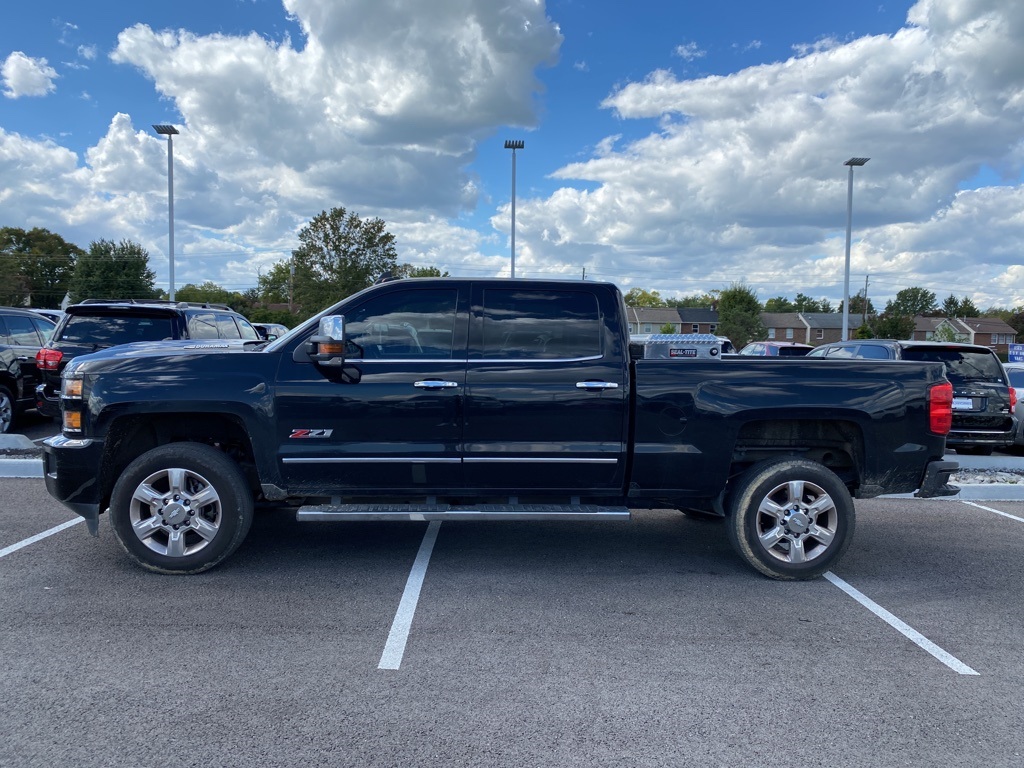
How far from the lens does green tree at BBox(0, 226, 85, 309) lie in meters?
72.7

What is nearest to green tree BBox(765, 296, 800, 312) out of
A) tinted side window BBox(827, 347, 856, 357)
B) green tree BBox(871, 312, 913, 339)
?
green tree BBox(871, 312, 913, 339)

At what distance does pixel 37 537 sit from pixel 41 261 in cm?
8155

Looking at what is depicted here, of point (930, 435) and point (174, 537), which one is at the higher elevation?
point (930, 435)

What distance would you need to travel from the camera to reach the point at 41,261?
74.4 meters

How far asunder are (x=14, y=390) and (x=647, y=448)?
31.1 feet

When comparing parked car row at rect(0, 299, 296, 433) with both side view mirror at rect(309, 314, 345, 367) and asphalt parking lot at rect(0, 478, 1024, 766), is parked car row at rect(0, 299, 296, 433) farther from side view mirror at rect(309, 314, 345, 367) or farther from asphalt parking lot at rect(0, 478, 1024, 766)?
side view mirror at rect(309, 314, 345, 367)

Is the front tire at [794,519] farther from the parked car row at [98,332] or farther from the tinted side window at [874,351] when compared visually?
the tinted side window at [874,351]

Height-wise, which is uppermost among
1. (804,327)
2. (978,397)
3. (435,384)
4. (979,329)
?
(979,329)

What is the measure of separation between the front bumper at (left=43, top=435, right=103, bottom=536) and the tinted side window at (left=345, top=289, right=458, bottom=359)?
71.5 inches

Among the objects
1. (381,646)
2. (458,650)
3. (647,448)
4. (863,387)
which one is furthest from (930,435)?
(381,646)

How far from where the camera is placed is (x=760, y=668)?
152 inches

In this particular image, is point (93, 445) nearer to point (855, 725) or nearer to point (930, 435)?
point (855, 725)

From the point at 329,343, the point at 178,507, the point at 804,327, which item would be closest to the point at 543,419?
the point at 329,343

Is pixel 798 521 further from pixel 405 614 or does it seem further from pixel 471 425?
pixel 405 614
